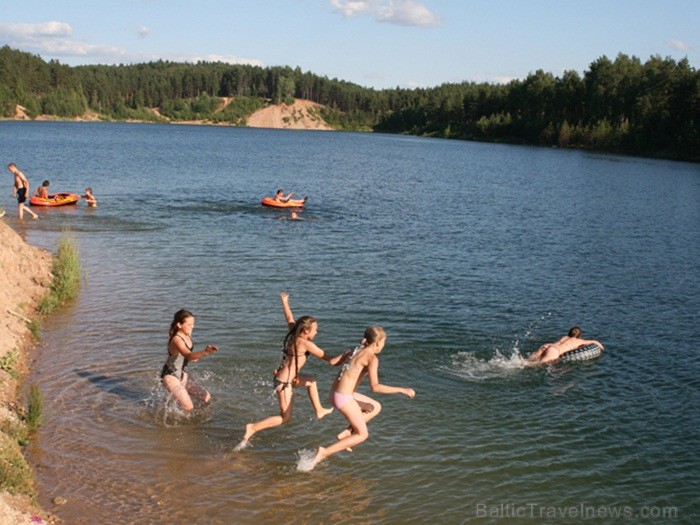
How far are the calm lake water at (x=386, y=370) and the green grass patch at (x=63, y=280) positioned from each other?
0.35m

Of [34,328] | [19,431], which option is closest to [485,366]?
[19,431]

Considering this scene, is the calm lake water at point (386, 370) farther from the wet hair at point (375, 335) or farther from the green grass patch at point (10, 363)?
the wet hair at point (375, 335)

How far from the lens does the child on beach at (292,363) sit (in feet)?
33.2

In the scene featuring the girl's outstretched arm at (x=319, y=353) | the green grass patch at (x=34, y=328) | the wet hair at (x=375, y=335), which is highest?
the wet hair at (x=375, y=335)

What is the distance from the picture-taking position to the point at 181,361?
38.4 feet

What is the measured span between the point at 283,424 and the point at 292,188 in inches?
1684

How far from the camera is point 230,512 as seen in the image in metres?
9.38

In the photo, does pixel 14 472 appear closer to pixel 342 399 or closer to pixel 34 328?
pixel 342 399

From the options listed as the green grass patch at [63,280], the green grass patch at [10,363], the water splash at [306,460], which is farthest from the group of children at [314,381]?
the green grass patch at [63,280]

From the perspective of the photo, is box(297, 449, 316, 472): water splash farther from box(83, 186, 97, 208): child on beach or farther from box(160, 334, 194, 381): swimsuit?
box(83, 186, 97, 208): child on beach

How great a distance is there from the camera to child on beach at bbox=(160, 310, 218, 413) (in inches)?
444

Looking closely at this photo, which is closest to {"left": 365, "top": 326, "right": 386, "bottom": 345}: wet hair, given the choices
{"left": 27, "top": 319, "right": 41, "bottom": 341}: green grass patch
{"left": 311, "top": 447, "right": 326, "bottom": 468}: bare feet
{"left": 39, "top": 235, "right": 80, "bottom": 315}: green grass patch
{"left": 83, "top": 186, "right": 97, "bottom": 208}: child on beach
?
{"left": 311, "top": 447, "right": 326, "bottom": 468}: bare feet

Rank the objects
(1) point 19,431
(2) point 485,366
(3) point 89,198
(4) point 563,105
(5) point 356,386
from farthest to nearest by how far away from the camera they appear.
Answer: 1. (4) point 563,105
2. (3) point 89,198
3. (2) point 485,366
4. (1) point 19,431
5. (5) point 356,386

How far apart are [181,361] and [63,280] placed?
27.0ft
